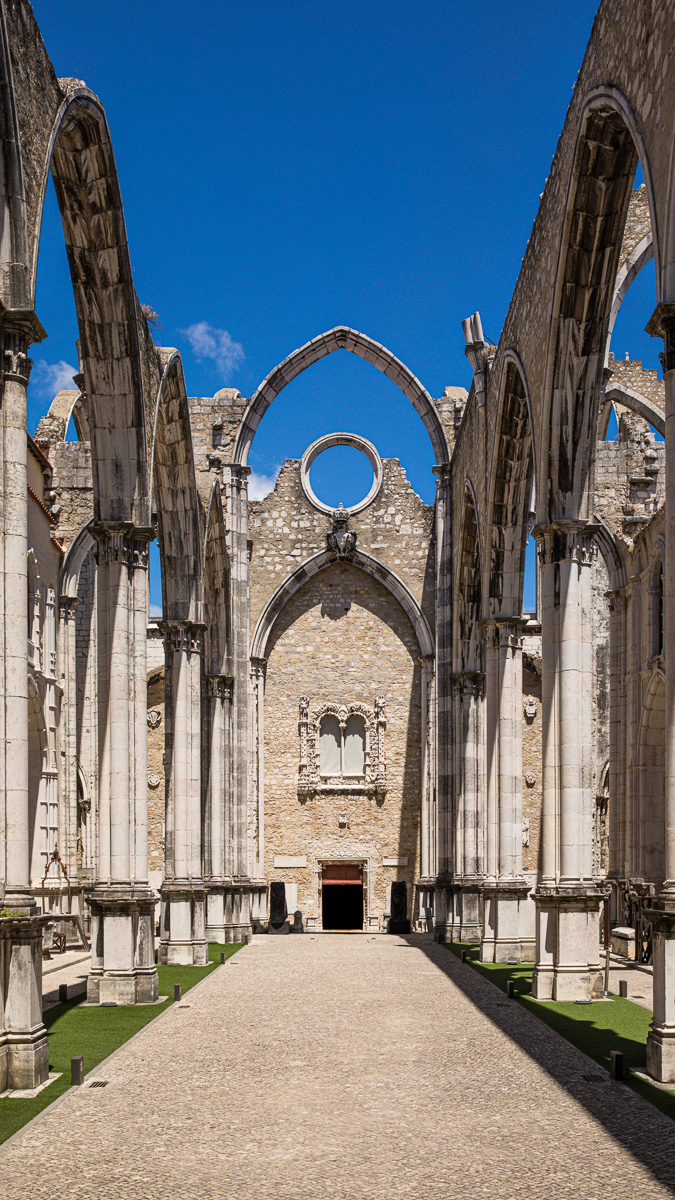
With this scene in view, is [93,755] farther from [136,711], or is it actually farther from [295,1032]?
[295,1032]

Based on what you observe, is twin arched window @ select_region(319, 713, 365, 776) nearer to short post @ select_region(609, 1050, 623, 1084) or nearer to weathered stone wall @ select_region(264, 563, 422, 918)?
weathered stone wall @ select_region(264, 563, 422, 918)

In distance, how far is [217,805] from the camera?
22.0 meters

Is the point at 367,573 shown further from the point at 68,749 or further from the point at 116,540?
the point at 116,540

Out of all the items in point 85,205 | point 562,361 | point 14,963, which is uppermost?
point 85,205

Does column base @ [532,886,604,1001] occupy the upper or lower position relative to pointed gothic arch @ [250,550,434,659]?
lower

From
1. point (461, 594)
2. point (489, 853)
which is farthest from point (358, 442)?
point (489, 853)

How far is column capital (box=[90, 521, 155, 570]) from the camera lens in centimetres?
1292

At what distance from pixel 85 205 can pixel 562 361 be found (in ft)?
16.3

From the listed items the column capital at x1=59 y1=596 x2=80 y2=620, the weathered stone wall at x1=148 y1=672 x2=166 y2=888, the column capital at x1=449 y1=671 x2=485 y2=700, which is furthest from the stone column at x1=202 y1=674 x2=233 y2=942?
the column capital at x1=449 y1=671 x2=485 y2=700

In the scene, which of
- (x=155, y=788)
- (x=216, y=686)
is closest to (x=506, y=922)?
(x=216, y=686)

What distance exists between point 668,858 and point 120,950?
625 cm

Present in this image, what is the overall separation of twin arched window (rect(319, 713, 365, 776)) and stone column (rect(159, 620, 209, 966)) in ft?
31.5

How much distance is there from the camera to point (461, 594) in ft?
77.5

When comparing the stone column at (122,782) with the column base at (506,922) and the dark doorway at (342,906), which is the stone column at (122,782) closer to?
the column base at (506,922)
